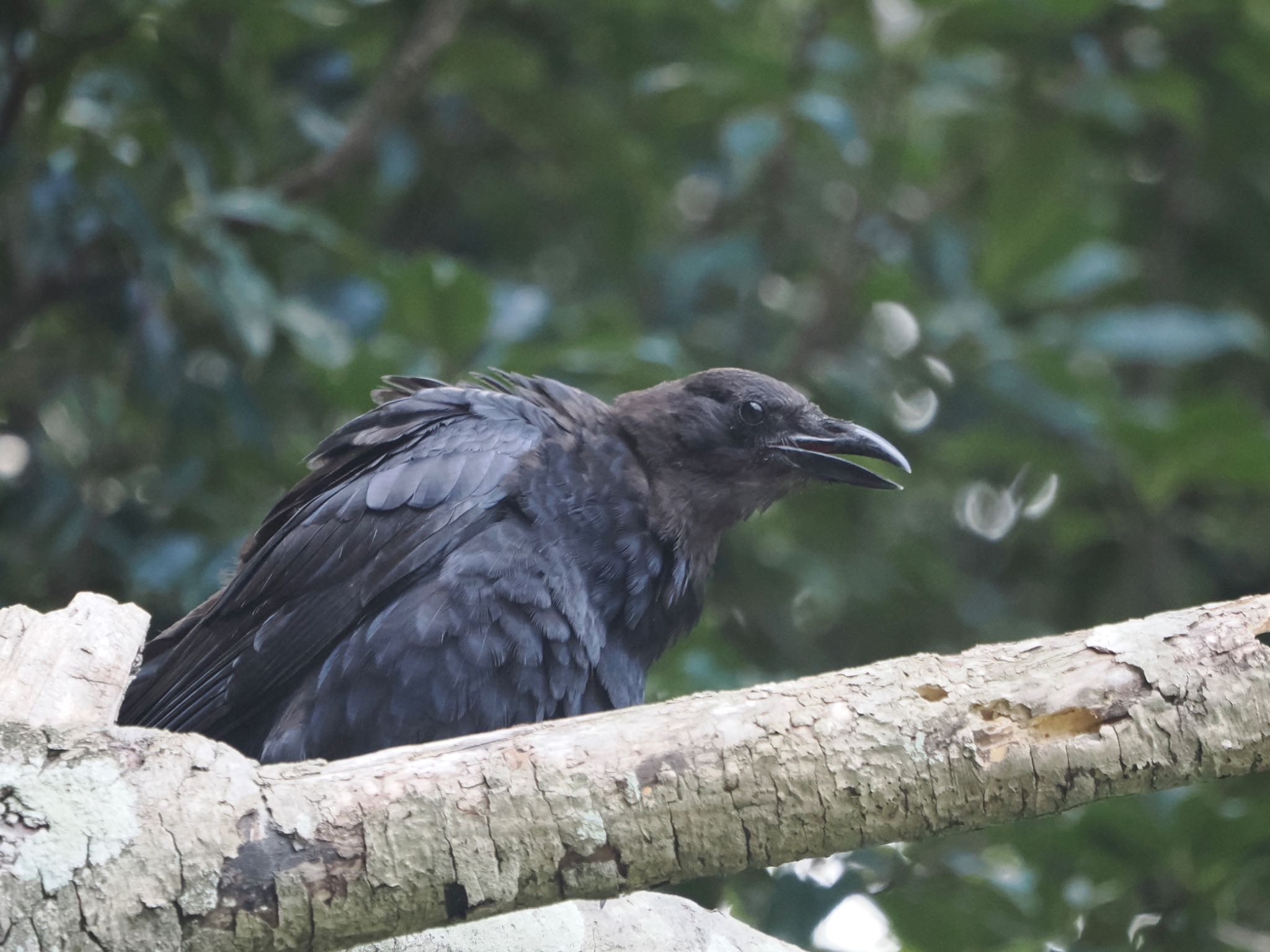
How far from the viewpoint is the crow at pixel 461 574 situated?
322 cm

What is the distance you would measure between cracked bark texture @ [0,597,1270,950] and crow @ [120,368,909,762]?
43.2 inches

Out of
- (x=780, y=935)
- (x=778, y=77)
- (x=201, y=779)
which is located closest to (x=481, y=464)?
(x=201, y=779)

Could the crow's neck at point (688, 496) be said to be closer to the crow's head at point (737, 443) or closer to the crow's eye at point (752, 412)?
the crow's head at point (737, 443)

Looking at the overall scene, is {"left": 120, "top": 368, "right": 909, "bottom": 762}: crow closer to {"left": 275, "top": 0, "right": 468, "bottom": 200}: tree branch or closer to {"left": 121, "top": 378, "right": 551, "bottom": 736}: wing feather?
{"left": 121, "top": 378, "right": 551, "bottom": 736}: wing feather

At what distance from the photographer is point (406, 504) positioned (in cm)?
341

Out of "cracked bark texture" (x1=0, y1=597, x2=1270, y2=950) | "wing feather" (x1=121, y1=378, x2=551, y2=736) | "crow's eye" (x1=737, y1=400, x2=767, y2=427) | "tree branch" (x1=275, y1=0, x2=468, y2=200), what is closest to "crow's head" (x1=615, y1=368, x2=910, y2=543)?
"crow's eye" (x1=737, y1=400, x2=767, y2=427)

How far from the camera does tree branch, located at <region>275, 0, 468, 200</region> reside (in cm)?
482

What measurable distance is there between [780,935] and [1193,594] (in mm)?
2467

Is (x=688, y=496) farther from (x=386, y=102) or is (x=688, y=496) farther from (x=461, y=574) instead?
(x=386, y=102)

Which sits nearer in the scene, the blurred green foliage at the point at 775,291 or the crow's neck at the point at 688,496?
the crow's neck at the point at 688,496

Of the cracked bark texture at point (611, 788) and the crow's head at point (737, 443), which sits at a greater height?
the cracked bark texture at point (611, 788)

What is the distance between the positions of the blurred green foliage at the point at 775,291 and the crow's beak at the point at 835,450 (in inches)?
22.0

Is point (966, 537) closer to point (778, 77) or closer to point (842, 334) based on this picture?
point (842, 334)

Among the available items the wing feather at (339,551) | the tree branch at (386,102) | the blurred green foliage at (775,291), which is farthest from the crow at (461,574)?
the tree branch at (386,102)
